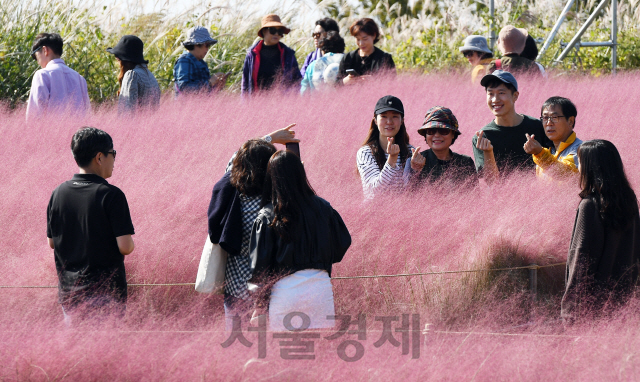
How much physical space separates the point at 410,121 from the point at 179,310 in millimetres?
4226

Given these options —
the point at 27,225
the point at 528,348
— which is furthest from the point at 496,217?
the point at 27,225

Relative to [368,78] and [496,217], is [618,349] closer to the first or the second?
[496,217]

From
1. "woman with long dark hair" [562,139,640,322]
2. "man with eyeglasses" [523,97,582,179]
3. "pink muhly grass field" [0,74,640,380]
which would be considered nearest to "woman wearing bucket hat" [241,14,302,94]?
"pink muhly grass field" [0,74,640,380]

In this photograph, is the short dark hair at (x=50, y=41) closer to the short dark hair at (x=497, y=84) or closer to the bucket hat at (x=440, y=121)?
the bucket hat at (x=440, y=121)

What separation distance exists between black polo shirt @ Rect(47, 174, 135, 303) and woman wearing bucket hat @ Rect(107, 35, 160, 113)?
3.70 m

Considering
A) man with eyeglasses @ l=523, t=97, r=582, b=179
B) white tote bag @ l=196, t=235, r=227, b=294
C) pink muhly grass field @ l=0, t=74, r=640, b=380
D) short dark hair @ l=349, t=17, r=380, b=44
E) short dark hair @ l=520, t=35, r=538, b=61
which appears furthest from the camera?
short dark hair @ l=520, t=35, r=538, b=61

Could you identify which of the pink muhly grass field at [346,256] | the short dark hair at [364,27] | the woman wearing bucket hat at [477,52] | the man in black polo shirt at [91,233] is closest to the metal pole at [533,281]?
the pink muhly grass field at [346,256]

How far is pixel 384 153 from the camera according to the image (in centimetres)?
544

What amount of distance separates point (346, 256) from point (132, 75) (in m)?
3.35

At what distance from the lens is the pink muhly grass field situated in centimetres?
345

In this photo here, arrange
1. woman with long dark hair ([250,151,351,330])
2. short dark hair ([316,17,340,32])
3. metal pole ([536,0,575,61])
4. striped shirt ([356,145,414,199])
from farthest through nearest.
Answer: metal pole ([536,0,575,61]) → short dark hair ([316,17,340,32]) → striped shirt ([356,145,414,199]) → woman with long dark hair ([250,151,351,330])

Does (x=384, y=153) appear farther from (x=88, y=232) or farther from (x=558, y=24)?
(x=558, y=24)

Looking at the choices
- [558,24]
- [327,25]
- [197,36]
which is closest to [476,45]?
[327,25]

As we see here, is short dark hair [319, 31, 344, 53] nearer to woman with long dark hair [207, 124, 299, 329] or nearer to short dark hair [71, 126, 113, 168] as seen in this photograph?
woman with long dark hair [207, 124, 299, 329]
